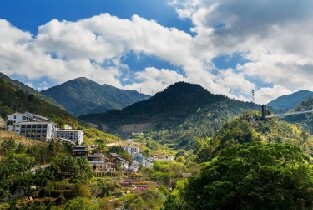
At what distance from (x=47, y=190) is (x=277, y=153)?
1281 inches

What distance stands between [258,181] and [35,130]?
7771cm

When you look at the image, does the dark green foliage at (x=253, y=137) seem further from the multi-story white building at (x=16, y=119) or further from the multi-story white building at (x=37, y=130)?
the multi-story white building at (x=16, y=119)

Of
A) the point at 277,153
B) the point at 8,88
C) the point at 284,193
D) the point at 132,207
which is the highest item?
the point at 8,88

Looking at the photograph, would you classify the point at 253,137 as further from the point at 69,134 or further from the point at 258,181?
the point at 258,181

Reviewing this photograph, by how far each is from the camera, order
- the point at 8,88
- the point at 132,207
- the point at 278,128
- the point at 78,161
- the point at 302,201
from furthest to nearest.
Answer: the point at 8,88, the point at 278,128, the point at 78,161, the point at 132,207, the point at 302,201

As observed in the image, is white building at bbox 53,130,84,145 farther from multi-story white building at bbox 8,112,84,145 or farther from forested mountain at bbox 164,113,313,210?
forested mountain at bbox 164,113,313,210

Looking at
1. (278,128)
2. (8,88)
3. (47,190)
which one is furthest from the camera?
(8,88)

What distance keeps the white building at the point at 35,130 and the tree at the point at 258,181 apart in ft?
231

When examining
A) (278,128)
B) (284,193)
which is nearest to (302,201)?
(284,193)

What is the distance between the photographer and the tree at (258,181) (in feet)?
100

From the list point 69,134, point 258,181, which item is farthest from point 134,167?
point 258,181

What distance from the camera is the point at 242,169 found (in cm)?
3334

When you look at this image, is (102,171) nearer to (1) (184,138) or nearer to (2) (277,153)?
(2) (277,153)

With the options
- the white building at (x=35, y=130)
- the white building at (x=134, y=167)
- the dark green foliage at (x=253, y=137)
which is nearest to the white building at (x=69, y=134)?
the white building at (x=35, y=130)
